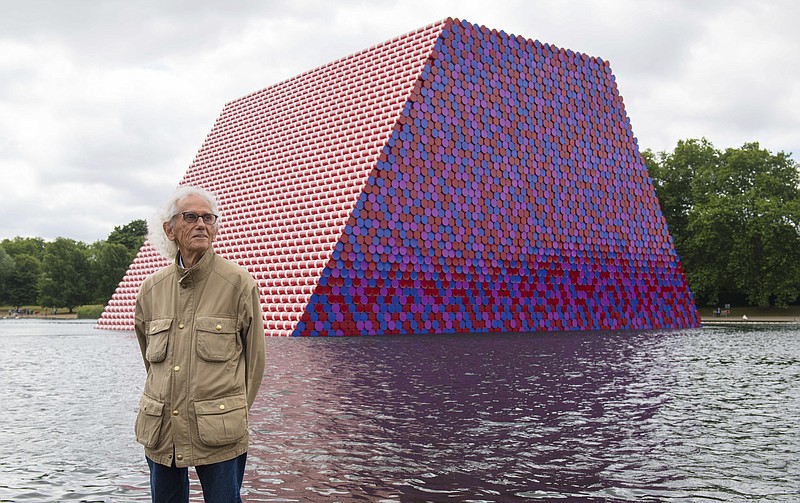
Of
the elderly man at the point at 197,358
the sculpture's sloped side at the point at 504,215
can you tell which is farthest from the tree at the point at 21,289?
the elderly man at the point at 197,358

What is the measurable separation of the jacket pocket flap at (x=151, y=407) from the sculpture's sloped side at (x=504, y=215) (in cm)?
1879

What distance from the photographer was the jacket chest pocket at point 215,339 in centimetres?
303

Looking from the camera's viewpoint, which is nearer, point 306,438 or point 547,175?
point 306,438

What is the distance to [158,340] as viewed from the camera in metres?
3.12

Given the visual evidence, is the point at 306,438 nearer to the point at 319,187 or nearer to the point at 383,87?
the point at 319,187

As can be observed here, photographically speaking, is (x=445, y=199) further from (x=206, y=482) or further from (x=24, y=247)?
(x=24, y=247)

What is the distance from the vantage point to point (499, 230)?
86.0ft

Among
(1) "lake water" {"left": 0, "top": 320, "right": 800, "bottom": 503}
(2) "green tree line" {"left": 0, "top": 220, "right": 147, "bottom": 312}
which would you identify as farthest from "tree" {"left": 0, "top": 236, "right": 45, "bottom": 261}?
(1) "lake water" {"left": 0, "top": 320, "right": 800, "bottom": 503}

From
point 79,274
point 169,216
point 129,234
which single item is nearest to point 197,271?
point 169,216

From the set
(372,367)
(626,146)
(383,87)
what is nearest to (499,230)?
(383,87)

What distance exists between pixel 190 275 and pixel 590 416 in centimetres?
554

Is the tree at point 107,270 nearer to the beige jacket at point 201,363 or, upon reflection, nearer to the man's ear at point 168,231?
the man's ear at point 168,231

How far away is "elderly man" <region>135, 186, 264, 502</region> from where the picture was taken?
2986mm

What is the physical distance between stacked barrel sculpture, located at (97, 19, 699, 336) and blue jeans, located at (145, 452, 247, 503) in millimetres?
18680
